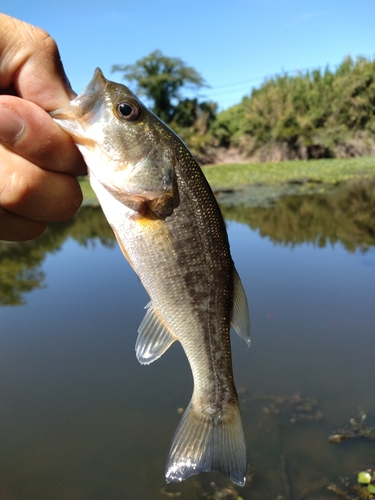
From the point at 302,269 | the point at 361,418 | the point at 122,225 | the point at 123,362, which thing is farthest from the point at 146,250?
the point at 302,269

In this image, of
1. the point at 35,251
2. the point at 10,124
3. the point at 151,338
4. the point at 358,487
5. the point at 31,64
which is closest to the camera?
the point at 10,124

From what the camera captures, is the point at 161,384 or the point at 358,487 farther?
the point at 161,384

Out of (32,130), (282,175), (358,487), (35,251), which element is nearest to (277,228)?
(35,251)

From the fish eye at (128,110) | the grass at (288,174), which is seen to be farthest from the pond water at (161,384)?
the grass at (288,174)

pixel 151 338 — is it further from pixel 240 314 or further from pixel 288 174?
pixel 288 174

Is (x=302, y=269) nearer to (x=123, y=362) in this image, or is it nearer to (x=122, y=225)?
(x=123, y=362)

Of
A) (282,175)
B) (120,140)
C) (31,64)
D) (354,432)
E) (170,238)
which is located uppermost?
(282,175)

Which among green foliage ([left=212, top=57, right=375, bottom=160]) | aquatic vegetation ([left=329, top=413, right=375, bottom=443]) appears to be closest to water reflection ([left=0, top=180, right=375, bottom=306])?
aquatic vegetation ([left=329, top=413, right=375, bottom=443])
